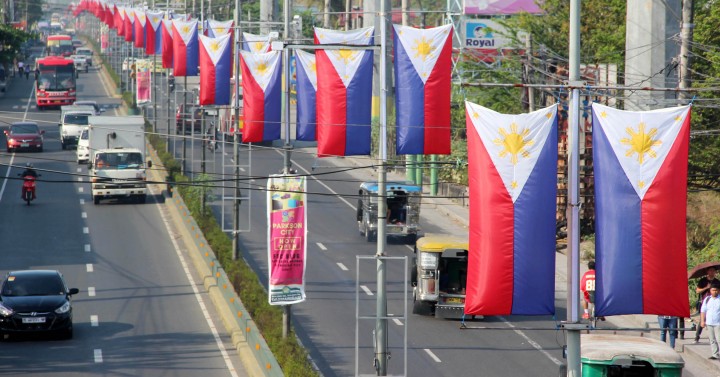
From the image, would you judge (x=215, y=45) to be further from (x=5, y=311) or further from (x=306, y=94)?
(x=5, y=311)

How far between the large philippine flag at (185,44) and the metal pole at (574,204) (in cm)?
2912

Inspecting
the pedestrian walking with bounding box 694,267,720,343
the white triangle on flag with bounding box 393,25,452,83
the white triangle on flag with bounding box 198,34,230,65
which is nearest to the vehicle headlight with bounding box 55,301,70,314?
the white triangle on flag with bounding box 393,25,452,83

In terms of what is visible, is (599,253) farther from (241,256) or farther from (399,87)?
(241,256)

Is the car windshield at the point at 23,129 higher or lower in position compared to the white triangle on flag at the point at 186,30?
lower

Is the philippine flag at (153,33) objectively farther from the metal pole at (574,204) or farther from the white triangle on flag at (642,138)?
the white triangle on flag at (642,138)

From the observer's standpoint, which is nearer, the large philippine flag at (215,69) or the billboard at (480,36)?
the large philippine flag at (215,69)

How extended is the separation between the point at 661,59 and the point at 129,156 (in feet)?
78.4

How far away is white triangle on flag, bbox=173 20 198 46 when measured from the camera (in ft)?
145

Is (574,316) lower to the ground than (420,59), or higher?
Answer: lower

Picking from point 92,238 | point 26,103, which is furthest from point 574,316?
point 26,103

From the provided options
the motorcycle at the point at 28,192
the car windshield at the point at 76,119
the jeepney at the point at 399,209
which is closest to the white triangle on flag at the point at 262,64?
the jeepney at the point at 399,209

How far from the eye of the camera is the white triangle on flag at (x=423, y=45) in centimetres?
2327

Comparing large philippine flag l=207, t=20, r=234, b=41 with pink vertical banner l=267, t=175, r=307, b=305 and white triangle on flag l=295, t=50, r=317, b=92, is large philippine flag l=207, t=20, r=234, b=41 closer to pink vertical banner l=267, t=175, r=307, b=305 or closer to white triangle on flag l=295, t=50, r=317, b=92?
white triangle on flag l=295, t=50, r=317, b=92

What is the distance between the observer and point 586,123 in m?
41.4
